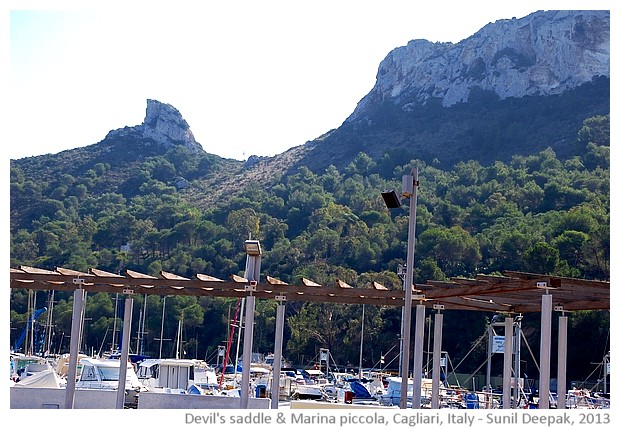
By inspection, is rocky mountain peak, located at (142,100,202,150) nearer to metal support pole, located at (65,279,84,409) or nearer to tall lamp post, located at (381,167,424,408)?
metal support pole, located at (65,279,84,409)

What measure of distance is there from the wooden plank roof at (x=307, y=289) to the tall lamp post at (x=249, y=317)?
0.40 feet

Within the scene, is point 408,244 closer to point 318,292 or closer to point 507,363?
point 318,292

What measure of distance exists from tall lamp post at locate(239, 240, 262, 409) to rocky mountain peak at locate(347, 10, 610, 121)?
303 feet

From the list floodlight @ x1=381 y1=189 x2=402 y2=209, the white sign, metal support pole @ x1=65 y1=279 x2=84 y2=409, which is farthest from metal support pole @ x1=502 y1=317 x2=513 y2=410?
the white sign

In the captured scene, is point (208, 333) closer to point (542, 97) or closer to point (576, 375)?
point (576, 375)

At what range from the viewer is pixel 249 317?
45.5 feet

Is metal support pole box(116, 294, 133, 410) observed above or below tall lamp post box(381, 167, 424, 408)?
below

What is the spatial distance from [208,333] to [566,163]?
3737cm

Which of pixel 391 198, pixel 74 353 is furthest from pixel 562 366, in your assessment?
pixel 74 353

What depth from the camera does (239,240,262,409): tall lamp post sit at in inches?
535

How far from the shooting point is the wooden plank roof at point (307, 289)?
42.8 ft

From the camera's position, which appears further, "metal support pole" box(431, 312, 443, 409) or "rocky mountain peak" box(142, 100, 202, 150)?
"rocky mountain peak" box(142, 100, 202, 150)

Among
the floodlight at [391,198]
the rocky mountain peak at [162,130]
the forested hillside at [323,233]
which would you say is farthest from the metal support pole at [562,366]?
the rocky mountain peak at [162,130]

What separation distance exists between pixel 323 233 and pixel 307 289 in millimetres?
57449
